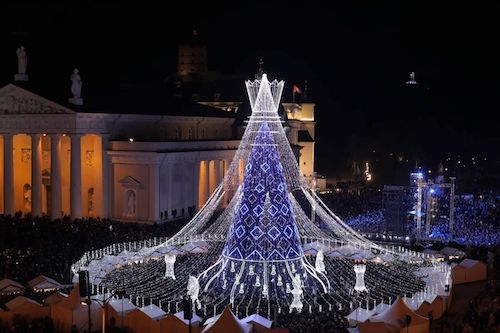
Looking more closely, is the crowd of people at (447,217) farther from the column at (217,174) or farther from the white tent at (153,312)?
the white tent at (153,312)

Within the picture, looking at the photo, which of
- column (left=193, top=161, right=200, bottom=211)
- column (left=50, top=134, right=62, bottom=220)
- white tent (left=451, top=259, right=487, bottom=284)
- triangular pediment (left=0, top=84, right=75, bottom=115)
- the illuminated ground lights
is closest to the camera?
the illuminated ground lights

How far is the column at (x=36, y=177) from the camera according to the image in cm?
4825

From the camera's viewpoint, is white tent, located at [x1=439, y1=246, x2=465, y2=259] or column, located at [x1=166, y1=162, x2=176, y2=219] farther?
column, located at [x1=166, y1=162, x2=176, y2=219]

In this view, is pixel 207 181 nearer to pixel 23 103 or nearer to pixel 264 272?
pixel 23 103

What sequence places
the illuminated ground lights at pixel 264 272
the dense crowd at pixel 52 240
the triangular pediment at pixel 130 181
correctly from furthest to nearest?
the triangular pediment at pixel 130 181
the dense crowd at pixel 52 240
the illuminated ground lights at pixel 264 272

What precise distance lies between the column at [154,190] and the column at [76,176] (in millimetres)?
4967

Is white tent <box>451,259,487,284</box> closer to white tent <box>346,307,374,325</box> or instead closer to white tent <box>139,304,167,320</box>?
white tent <box>346,307,374,325</box>

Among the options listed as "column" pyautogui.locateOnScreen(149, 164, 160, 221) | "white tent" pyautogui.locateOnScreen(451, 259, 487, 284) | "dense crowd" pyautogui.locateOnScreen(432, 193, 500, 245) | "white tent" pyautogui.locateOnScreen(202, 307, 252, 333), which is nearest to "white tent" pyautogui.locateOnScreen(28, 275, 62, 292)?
"white tent" pyautogui.locateOnScreen(202, 307, 252, 333)

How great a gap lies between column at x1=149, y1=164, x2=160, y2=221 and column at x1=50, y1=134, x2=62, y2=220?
6327 millimetres

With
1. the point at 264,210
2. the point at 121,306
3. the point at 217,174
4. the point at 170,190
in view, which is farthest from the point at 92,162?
the point at 121,306

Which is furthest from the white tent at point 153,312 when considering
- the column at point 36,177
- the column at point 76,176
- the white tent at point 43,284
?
the column at point 36,177

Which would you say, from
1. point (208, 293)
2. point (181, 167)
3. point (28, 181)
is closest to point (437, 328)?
point (208, 293)

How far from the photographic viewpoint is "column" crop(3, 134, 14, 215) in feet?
162

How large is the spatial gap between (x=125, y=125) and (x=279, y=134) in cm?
2700
